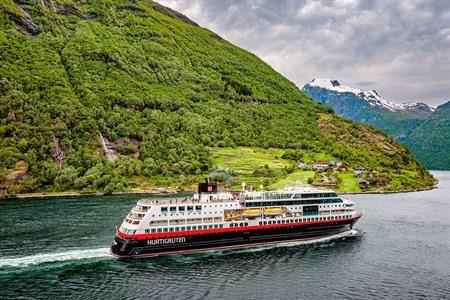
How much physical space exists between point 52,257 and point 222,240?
31500 mm

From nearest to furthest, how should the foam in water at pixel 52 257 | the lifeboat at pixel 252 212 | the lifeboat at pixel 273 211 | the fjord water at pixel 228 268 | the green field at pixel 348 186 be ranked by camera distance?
the fjord water at pixel 228 268 → the foam in water at pixel 52 257 → the lifeboat at pixel 252 212 → the lifeboat at pixel 273 211 → the green field at pixel 348 186

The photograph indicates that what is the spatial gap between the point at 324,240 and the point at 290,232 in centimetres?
876

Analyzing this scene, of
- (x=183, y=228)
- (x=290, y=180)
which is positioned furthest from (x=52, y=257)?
(x=290, y=180)

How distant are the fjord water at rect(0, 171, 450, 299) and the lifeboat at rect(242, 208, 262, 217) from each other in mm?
7594

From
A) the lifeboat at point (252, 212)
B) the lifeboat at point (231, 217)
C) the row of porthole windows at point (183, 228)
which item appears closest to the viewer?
the row of porthole windows at point (183, 228)

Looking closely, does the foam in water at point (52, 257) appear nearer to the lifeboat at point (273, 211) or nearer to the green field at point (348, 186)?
the lifeboat at point (273, 211)

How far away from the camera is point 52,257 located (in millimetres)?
73750

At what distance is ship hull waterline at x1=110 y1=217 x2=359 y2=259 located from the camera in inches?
2965

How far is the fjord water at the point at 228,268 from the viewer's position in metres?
60.1

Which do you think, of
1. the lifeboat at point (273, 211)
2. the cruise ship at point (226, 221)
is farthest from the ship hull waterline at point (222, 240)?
the lifeboat at point (273, 211)

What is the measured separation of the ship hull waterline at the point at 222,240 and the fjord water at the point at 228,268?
2.03 meters

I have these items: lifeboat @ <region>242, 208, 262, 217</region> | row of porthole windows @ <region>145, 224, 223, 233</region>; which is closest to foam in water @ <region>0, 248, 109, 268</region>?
row of porthole windows @ <region>145, 224, 223, 233</region>

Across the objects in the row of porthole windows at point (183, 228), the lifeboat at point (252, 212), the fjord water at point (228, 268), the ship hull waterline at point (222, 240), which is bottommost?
the fjord water at point (228, 268)

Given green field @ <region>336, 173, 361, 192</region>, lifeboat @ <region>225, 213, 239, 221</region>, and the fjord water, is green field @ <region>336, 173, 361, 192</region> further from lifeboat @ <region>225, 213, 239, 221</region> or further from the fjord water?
lifeboat @ <region>225, 213, 239, 221</region>
